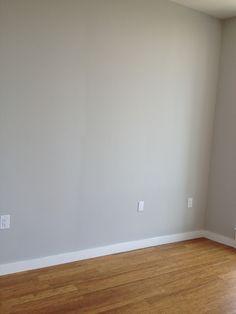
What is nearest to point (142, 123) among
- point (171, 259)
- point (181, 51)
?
point (181, 51)

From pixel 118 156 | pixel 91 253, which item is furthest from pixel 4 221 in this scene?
pixel 118 156

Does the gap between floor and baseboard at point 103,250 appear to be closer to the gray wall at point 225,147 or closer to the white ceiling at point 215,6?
the gray wall at point 225,147

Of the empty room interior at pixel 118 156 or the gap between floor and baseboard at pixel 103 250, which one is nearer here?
the empty room interior at pixel 118 156

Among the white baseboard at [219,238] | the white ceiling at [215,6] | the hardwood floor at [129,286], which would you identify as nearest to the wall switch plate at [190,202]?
the white baseboard at [219,238]

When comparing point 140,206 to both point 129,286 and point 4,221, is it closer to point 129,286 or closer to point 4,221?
point 129,286

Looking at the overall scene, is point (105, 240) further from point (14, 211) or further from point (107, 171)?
point (14, 211)

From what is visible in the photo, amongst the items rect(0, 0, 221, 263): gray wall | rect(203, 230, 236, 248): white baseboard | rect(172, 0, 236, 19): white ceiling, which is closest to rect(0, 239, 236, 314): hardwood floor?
rect(0, 0, 221, 263): gray wall

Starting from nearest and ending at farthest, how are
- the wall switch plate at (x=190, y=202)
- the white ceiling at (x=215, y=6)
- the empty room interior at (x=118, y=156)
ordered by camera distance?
1. the empty room interior at (x=118, y=156)
2. the white ceiling at (x=215, y=6)
3. the wall switch plate at (x=190, y=202)

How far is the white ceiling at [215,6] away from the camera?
3.25 m

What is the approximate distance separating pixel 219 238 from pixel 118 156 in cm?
160

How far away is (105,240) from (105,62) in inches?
64.8

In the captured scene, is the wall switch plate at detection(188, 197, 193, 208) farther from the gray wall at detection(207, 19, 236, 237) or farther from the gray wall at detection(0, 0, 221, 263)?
the gray wall at detection(207, 19, 236, 237)

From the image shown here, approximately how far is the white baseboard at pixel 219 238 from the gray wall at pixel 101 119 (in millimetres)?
216

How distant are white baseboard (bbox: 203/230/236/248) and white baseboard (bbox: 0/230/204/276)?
58mm
